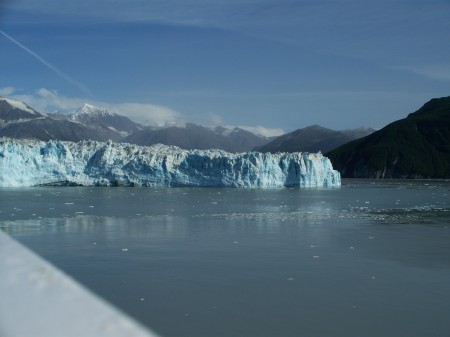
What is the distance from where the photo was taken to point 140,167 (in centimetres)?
3256

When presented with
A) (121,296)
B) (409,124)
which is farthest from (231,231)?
(409,124)

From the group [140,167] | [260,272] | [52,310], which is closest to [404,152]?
[140,167]

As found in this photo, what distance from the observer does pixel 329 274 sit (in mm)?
6887

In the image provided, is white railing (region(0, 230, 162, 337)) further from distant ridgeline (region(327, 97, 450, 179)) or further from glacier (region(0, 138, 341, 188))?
distant ridgeline (region(327, 97, 450, 179))

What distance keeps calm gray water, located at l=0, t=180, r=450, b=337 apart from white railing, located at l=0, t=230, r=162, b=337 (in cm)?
22

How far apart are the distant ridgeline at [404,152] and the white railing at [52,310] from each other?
280ft

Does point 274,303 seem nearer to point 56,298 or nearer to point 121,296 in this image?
point 121,296

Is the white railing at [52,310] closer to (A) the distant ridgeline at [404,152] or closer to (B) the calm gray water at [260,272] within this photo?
(B) the calm gray water at [260,272]

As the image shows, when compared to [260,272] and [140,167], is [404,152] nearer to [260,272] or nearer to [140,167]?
[140,167]

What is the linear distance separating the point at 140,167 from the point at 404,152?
66.9 m

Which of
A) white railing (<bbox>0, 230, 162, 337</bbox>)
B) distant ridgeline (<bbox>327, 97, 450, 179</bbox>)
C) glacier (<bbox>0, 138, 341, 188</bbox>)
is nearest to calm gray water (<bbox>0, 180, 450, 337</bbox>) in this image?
white railing (<bbox>0, 230, 162, 337</bbox>)

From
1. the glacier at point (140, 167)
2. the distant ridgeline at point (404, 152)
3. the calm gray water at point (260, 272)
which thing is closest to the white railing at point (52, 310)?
the calm gray water at point (260, 272)

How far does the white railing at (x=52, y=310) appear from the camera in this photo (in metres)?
4.26

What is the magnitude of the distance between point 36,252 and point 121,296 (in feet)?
9.87
